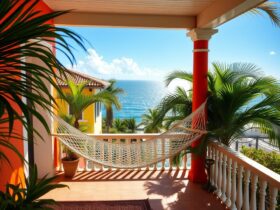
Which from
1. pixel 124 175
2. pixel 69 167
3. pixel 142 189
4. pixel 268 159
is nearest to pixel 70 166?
pixel 69 167

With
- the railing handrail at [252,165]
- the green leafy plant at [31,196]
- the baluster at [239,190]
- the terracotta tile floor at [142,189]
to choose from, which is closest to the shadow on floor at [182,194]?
the terracotta tile floor at [142,189]

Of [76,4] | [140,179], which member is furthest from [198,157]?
[76,4]

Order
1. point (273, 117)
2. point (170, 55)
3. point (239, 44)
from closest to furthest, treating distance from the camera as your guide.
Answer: point (273, 117), point (239, 44), point (170, 55)

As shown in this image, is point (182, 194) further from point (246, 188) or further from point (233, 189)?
point (246, 188)

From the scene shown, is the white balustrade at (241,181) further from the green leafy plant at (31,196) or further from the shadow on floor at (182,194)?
the green leafy plant at (31,196)

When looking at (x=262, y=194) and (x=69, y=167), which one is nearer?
(x=262, y=194)

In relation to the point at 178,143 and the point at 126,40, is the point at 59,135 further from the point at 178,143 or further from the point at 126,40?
the point at 126,40

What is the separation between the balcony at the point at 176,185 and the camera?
2395 millimetres

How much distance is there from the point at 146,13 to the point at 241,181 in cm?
219

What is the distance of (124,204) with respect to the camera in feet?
9.11

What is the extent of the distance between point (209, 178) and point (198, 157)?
0.33 metres

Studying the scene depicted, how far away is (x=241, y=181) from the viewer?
8.08ft

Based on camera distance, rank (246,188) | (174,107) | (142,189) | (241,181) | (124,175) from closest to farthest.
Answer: (246,188) < (241,181) < (142,189) < (174,107) < (124,175)

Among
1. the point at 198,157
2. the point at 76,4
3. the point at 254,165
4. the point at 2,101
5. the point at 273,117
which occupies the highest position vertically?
the point at 76,4
